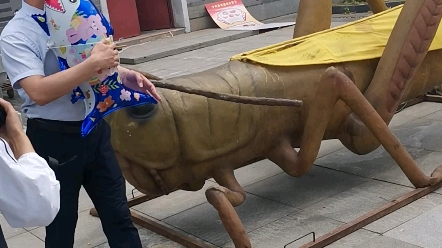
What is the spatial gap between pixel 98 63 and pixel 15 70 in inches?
13.7

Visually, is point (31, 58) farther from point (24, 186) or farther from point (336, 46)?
point (336, 46)

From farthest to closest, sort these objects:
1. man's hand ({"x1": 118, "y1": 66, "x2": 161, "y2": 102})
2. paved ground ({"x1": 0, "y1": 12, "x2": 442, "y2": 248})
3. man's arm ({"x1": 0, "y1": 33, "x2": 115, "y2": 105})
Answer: paved ground ({"x1": 0, "y1": 12, "x2": 442, "y2": 248})
man's hand ({"x1": 118, "y1": 66, "x2": 161, "y2": 102})
man's arm ({"x1": 0, "y1": 33, "x2": 115, "y2": 105})

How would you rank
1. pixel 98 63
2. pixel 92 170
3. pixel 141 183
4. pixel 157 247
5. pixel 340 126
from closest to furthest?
pixel 98 63 < pixel 92 170 < pixel 141 183 < pixel 157 247 < pixel 340 126

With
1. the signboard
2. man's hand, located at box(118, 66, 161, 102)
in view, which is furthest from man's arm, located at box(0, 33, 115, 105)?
the signboard

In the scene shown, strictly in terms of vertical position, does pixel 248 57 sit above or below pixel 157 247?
above

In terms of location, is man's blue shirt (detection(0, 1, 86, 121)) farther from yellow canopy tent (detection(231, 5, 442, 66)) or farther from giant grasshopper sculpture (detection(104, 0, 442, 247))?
yellow canopy tent (detection(231, 5, 442, 66))

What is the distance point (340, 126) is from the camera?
3.81 meters

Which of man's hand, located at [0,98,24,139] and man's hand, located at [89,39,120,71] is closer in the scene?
Answer: man's hand, located at [0,98,24,139]

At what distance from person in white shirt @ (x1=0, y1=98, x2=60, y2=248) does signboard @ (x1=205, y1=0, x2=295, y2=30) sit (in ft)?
34.8

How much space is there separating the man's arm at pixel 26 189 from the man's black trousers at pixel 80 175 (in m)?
0.76

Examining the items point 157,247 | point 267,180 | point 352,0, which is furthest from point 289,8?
point 157,247

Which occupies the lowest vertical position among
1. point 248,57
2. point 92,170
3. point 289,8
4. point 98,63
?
Answer: point 289,8

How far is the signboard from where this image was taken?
1249cm

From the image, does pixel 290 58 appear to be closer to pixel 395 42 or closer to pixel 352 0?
pixel 395 42
